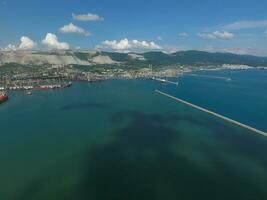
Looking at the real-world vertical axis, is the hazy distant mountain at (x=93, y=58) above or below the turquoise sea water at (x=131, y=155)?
above

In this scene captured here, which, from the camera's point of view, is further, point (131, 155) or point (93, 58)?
point (93, 58)

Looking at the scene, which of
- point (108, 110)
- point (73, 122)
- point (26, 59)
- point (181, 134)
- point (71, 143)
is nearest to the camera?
point (71, 143)

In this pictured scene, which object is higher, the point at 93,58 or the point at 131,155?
the point at 93,58

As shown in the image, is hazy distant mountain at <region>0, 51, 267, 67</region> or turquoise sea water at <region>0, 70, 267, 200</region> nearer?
turquoise sea water at <region>0, 70, 267, 200</region>

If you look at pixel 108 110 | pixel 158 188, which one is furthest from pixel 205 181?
pixel 108 110

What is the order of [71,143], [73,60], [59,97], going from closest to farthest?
1. [71,143]
2. [59,97]
3. [73,60]

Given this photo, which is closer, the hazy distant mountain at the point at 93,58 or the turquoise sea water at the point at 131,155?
the turquoise sea water at the point at 131,155

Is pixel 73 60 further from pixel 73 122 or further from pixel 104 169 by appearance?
pixel 104 169

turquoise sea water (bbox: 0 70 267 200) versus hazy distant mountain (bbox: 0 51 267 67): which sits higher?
hazy distant mountain (bbox: 0 51 267 67)
